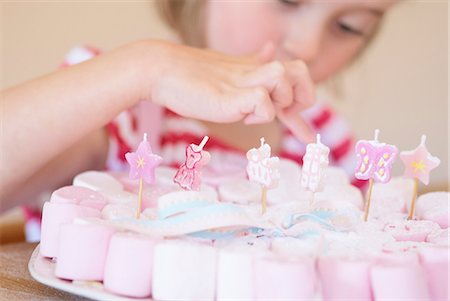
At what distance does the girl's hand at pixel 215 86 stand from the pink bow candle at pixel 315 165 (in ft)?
0.46

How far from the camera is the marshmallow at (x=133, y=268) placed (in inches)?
22.6

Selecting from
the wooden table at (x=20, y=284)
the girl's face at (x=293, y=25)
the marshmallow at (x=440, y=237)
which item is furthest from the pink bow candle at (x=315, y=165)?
the girl's face at (x=293, y=25)

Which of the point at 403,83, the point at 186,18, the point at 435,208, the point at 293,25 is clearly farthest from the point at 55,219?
the point at 403,83

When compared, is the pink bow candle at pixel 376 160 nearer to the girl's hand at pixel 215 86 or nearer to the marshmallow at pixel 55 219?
the girl's hand at pixel 215 86

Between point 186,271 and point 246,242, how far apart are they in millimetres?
73

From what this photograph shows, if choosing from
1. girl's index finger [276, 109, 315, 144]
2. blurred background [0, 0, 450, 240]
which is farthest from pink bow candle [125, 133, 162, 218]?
blurred background [0, 0, 450, 240]

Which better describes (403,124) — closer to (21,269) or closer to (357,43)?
(357,43)

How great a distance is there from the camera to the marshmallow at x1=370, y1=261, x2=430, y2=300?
54 centimetres

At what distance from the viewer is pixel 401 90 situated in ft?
6.40

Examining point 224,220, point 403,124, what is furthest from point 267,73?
point 403,124

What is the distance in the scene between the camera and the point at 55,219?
0.66 metres

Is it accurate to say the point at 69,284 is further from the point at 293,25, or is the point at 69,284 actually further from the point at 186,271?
the point at 293,25

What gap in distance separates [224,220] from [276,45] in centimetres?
68

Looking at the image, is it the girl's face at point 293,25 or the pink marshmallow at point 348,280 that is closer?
the pink marshmallow at point 348,280
